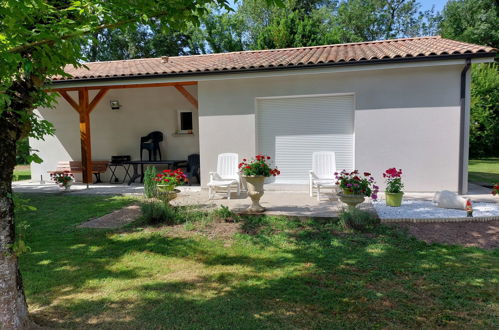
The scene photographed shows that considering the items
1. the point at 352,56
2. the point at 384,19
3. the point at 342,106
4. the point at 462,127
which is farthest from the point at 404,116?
the point at 384,19

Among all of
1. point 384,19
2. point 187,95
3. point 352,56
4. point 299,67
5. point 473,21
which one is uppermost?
point 384,19

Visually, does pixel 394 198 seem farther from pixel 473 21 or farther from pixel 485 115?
pixel 473 21

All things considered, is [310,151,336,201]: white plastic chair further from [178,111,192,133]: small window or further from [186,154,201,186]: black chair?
[178,111,192,133]: small window

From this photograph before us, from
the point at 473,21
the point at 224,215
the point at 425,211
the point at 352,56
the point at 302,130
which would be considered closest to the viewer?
the point at 224,215

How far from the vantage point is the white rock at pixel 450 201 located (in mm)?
6453

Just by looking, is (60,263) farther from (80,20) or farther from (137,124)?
(137,124)

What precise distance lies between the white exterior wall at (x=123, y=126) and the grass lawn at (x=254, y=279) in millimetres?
6153

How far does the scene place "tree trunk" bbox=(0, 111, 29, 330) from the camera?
8.28 ft

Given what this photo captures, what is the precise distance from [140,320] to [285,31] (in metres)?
22.3

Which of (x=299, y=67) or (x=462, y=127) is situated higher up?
(x=299, y=67)

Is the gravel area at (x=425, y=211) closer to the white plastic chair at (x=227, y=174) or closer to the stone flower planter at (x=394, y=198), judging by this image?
the stone flower planter at (x=394, y=198)

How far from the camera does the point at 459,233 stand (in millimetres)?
5289

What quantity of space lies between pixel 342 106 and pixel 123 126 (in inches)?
296

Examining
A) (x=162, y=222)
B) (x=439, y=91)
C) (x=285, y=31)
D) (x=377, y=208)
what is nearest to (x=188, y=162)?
(x=162, y=222)
